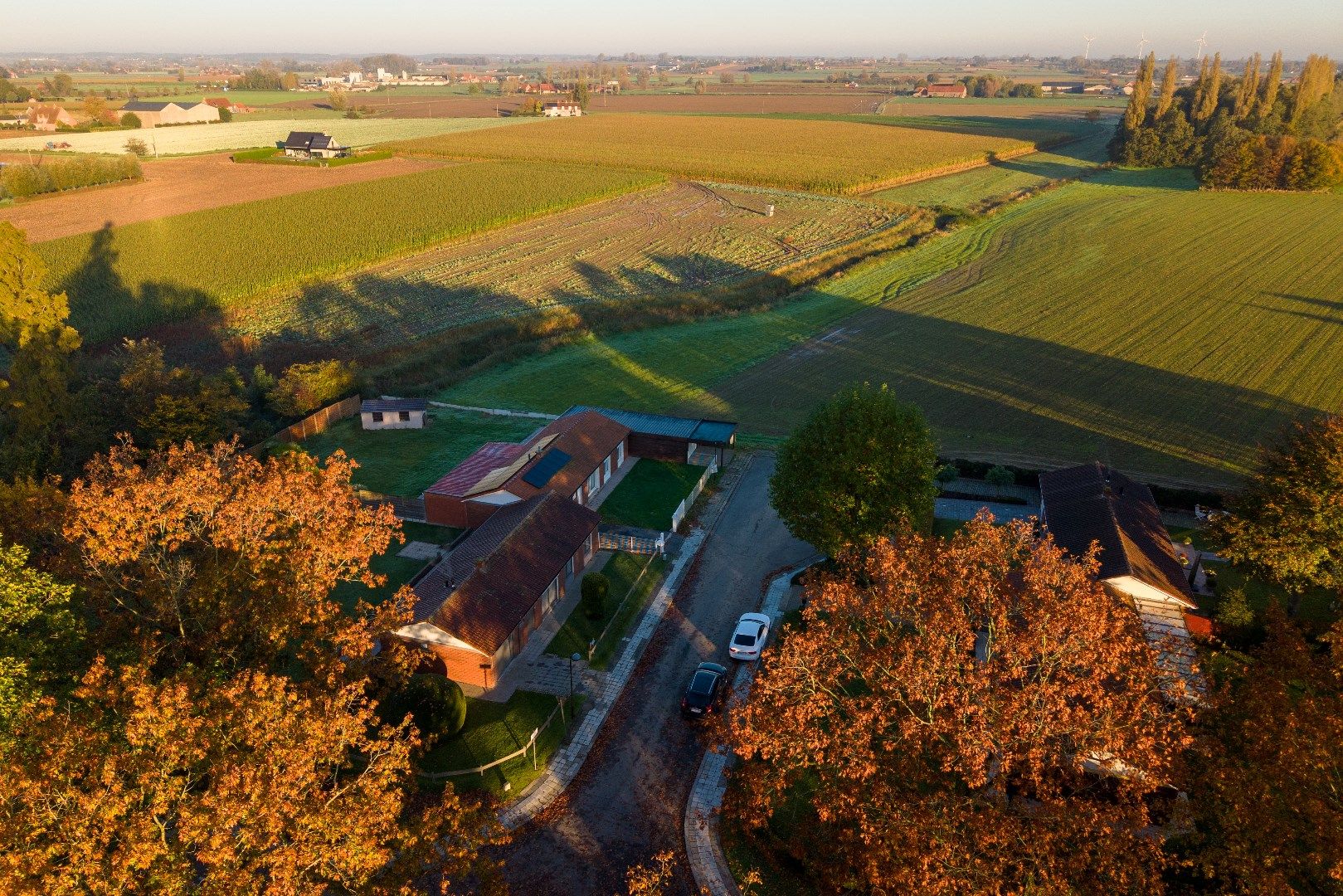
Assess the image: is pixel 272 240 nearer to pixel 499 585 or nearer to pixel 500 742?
pixel 499 585

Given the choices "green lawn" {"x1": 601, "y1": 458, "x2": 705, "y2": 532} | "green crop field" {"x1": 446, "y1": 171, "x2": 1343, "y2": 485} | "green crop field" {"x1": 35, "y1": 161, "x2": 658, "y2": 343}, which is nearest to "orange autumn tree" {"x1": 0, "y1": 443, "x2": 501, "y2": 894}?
"green lawn" {"x1": 601, "y1": 458, "x2": 705, "y2": 532}

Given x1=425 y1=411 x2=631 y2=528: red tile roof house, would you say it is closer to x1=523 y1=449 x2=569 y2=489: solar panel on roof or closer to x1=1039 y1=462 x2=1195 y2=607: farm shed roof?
x1=523 y1=449 x2=569 y2=489: solar panel on roof

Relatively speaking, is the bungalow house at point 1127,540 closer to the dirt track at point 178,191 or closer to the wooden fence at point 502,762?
the wooden fence at point 502,762

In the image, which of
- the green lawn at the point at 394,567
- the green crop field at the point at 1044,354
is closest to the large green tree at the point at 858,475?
the green crop field at the point at 1044,354

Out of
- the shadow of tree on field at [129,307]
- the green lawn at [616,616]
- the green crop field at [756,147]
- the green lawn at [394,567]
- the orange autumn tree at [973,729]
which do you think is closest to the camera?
the orange autumn tree at [973,729]

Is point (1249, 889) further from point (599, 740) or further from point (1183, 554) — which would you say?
point (1183, 554)

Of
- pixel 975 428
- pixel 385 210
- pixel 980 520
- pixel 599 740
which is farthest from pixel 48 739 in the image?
pixel 385 210

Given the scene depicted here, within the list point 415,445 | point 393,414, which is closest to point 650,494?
point 415,445
